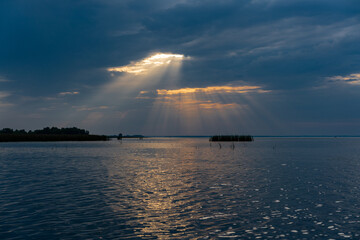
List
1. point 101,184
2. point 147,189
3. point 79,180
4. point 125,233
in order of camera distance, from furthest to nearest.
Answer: point 79,180 < point 101,184 < point 147,189 < point 125,233

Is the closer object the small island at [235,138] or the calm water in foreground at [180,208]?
the calm water in foreground at [180,208]

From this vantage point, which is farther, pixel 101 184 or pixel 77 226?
pixel 101 184

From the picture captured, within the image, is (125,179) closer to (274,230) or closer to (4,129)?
(274,230)

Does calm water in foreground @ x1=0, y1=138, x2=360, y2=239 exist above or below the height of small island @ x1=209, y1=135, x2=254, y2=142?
below

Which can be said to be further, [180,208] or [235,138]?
[235,138]

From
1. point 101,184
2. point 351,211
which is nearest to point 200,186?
point 101,184

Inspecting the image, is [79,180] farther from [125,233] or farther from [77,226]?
[125,233]

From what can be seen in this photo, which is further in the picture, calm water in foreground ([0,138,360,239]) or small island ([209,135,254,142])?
small island ([209,135,254,142])

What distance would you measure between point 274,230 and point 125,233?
6.47 meters

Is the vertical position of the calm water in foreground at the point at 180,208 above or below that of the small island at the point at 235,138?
below

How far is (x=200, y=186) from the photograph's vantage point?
81.8ft

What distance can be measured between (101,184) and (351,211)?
18442mm

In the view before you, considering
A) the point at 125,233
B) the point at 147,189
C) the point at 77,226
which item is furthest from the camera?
the point at 147,189

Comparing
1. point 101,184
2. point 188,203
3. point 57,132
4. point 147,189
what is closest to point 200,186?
point 147,189
